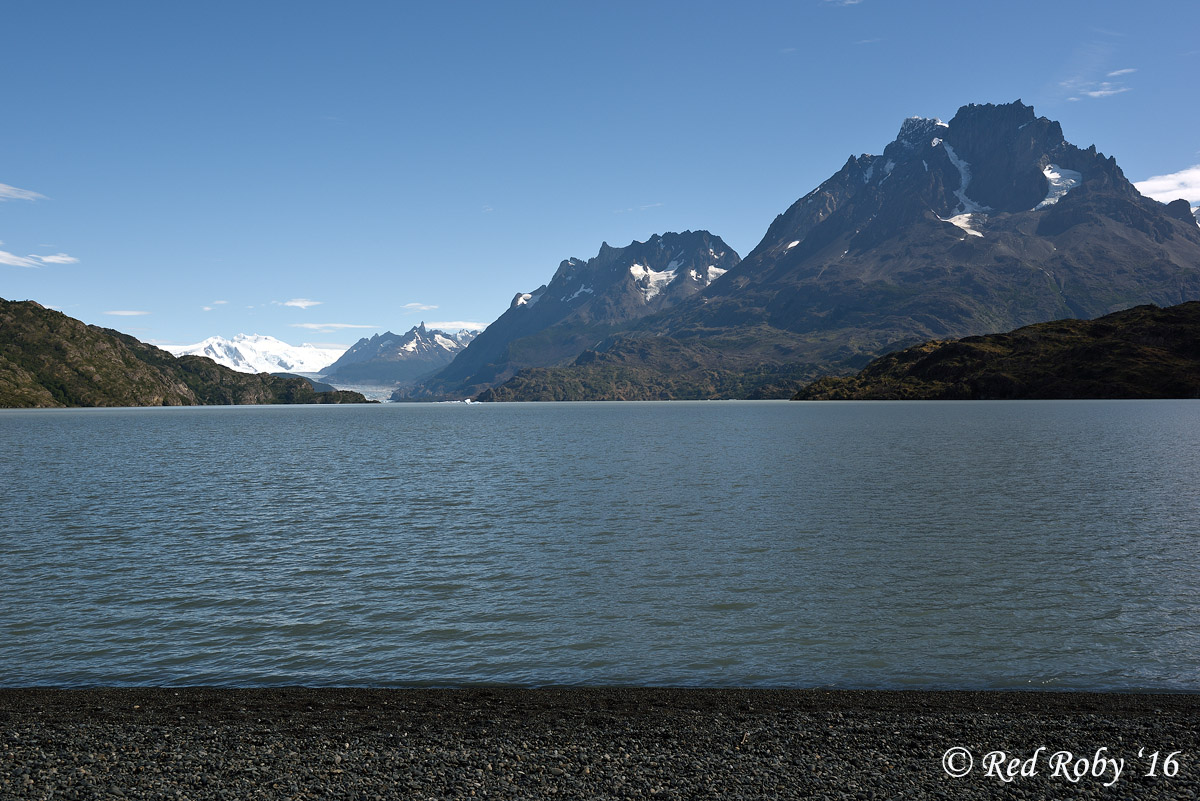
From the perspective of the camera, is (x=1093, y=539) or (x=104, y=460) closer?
(x=1093, y=539)

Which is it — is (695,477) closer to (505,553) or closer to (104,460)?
(505,553)

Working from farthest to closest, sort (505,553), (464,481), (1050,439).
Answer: (1050,439)
(464,481)
(505,553)

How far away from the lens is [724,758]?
1769 cm

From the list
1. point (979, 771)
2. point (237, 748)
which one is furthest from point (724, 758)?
point (237, 748)

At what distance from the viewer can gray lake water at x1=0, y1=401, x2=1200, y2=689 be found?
25375 mm

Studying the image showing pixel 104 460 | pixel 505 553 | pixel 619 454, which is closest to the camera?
pixel 505 553

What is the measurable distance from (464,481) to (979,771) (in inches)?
2722
